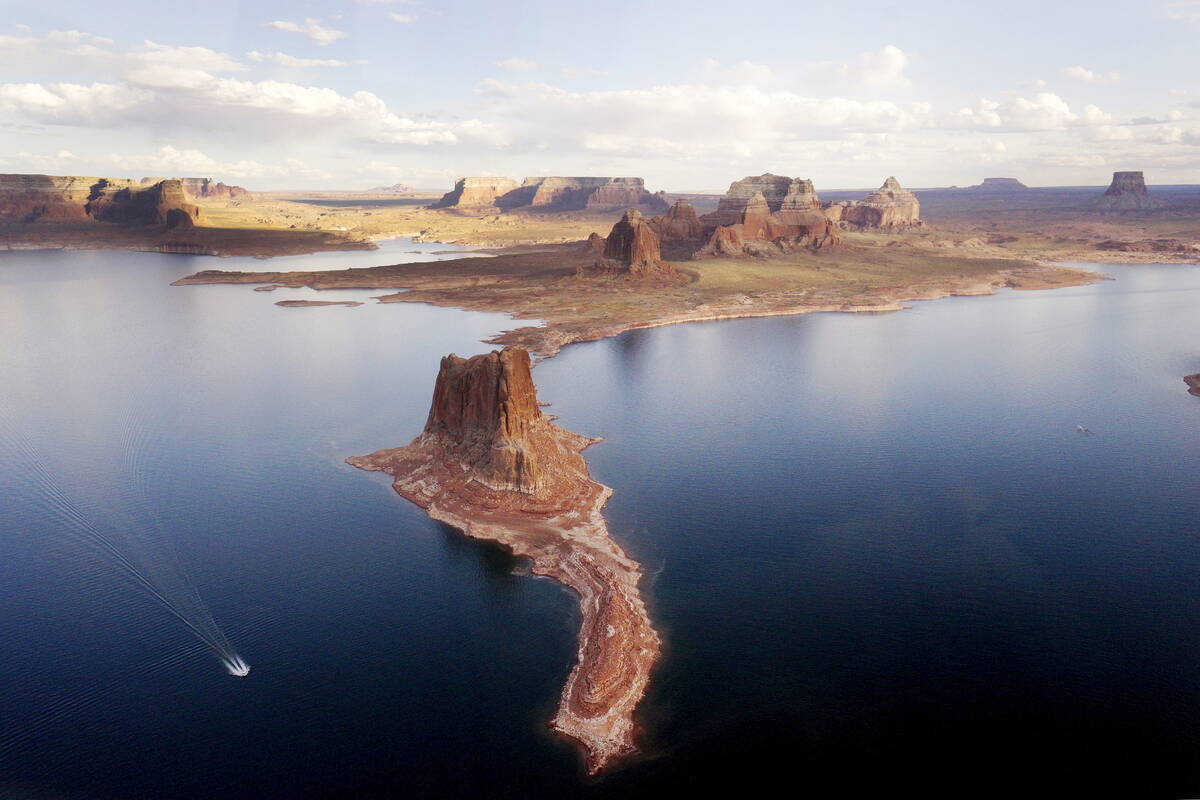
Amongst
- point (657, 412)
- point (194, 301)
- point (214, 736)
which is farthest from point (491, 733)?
point (194, 301)

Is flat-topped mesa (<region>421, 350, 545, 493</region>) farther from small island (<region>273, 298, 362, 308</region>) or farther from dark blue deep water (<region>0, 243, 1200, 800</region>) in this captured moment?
small island (<region>273, 298, 362, 308</region>)

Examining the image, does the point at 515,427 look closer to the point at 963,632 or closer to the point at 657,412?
the point at 657,412

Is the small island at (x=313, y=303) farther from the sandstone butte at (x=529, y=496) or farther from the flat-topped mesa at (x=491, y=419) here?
the flat-topped mesa at (x=491, y=419)

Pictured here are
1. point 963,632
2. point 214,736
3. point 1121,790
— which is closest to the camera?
point 1121,790

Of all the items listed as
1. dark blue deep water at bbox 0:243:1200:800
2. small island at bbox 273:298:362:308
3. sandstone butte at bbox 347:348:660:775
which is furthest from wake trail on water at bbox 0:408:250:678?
small island at bbox 273:298:362:308

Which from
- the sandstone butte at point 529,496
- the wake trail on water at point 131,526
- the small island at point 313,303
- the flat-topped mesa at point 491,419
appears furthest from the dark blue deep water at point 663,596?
the small island at point 313,303
